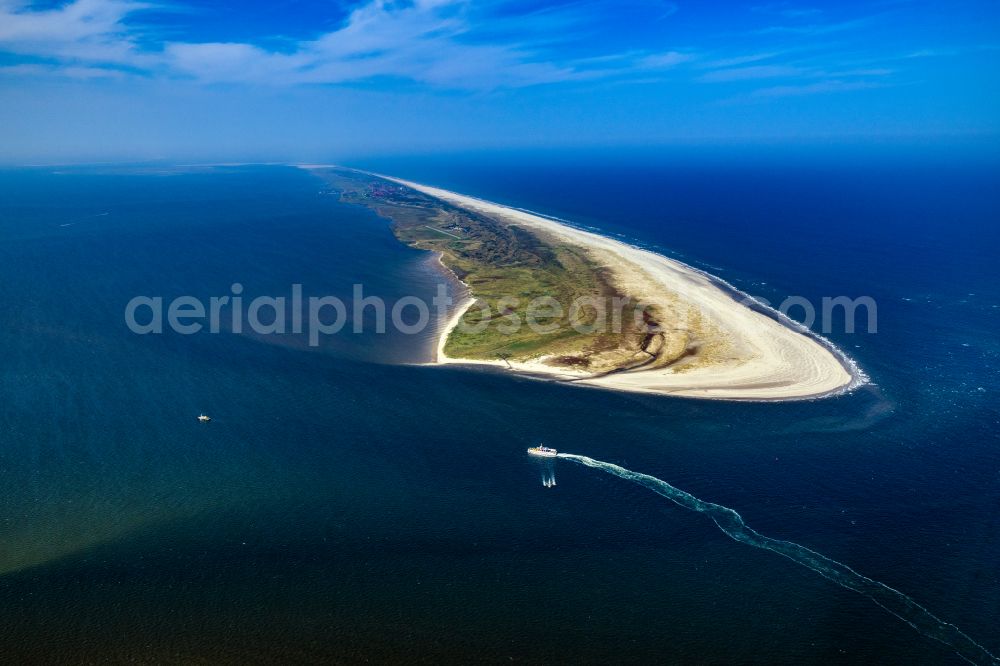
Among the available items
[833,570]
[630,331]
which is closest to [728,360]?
[630,331]

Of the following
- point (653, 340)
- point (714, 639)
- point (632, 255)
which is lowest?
point (714, 639)

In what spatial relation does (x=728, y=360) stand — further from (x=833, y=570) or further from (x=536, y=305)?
(x=833, y=570)

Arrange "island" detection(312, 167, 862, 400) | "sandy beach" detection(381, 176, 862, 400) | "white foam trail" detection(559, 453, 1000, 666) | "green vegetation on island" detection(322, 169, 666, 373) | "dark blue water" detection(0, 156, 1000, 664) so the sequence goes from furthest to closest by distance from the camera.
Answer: "green vegetation on island" detection(322, 169, 666, 373) < "island" detection(312, 167, 862, 400) < "sandy beach" detection(381, 176, 862, 400) < "dark blue water" detection(0, 156, 1000, 664) < "white foam trail" detection(559, 453, 1000, 666)

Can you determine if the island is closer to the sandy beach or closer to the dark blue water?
the sandy beach

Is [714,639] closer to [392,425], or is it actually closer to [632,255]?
[392,425]

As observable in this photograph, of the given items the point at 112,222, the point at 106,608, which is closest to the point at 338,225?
the point at 112,222

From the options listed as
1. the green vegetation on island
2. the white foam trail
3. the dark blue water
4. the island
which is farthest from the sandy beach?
the white foam trail
